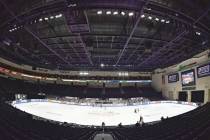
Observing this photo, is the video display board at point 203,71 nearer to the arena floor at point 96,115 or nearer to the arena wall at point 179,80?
the arena wall at point 179,80

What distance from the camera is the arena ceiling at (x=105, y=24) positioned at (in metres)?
9.93

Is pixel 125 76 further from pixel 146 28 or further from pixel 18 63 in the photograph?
pixel 146 28

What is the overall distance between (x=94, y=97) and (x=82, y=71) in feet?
18.3

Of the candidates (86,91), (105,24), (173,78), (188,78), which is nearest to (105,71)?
(86,91)

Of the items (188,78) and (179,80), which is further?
(179,80)

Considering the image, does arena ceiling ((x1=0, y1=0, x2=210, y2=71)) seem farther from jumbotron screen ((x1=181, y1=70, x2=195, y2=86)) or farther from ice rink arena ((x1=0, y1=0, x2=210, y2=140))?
jumbotron screen ((x1=181, y1=70, x2=195, y2=86))

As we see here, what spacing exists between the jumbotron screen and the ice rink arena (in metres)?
0.11

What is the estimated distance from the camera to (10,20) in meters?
11.4

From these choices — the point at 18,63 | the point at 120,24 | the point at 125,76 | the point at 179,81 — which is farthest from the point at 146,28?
the point at 125,76

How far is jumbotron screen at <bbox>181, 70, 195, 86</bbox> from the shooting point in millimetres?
20420

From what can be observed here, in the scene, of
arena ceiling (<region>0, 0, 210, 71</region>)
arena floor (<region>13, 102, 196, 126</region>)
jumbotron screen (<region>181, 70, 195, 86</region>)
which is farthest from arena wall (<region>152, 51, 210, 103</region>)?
arena floor (<region>13, 102, 196, 126</region>)

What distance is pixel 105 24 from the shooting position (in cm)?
1322

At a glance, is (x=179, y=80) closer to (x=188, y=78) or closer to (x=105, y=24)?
(x=188, y=78)

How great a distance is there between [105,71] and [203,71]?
18.9m
